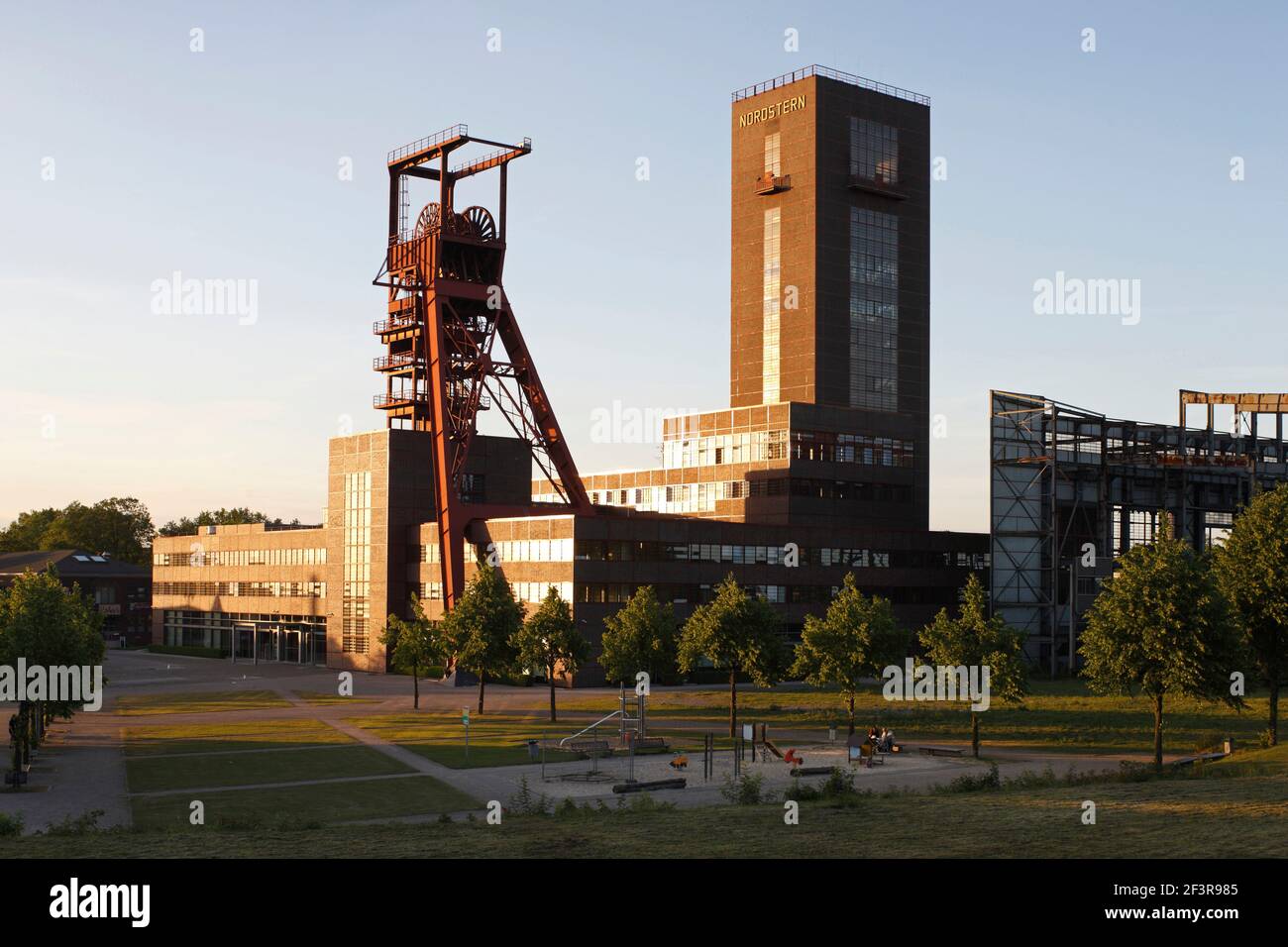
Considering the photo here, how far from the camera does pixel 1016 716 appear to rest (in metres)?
57.2

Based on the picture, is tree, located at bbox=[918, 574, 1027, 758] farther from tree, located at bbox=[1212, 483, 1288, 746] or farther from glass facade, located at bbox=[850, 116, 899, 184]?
Answer: glass facade, located at bbox=[850, 116, 899, 184]

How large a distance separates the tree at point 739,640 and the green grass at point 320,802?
17122 millimetres

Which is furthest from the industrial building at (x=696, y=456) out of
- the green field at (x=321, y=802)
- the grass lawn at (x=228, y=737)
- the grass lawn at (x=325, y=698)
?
the green field at (x=321, y=802)

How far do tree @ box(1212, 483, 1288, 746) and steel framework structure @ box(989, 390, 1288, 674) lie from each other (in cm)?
3884

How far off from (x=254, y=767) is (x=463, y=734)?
11.7 metres

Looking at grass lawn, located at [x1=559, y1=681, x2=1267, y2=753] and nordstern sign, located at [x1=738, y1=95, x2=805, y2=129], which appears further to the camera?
nordstern sign, located at [x1=738, y1=95, x2=805, y2=129]

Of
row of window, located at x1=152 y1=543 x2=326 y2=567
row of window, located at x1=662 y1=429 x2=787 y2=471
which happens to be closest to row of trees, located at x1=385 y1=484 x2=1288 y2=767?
row of window, located at x1=152 y1=543 x2=326 y2=567

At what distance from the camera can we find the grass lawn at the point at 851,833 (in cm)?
1870

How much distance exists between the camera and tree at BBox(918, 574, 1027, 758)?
1802 inches

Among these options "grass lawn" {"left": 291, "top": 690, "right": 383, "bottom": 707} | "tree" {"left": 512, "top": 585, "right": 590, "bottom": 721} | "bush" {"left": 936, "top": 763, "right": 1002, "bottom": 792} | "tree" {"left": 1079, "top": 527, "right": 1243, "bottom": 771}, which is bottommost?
"grass lawn" {"left": 291, "top": 690, "right": 383, "bottom": 707}
